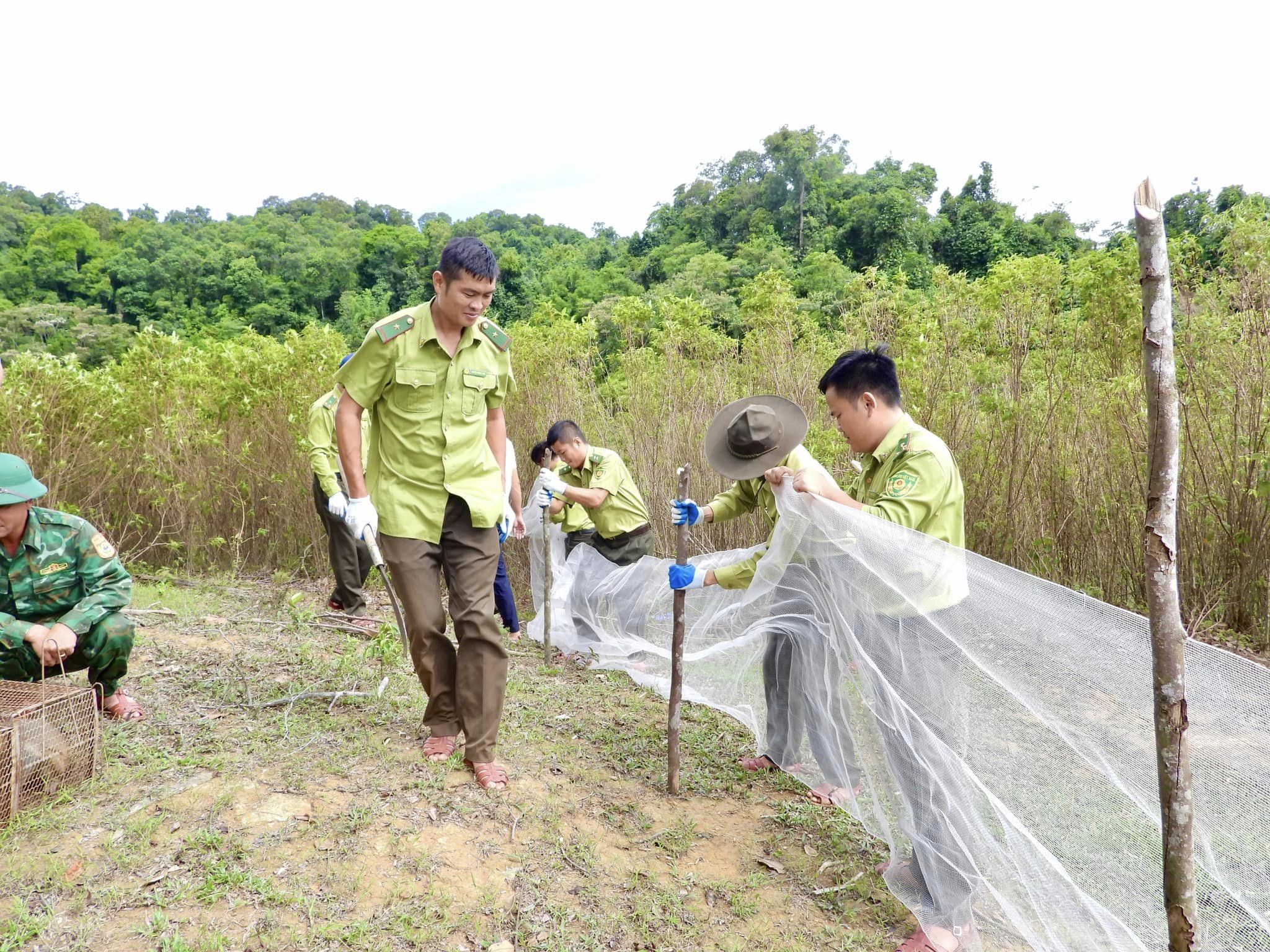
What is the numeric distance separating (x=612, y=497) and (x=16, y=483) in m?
2.83

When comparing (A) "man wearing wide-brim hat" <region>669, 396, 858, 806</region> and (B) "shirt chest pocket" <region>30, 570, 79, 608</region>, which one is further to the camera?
(B) "shirt chest pocket" <region>30, 570, 79, 608</region>

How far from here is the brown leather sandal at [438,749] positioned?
2.82 m

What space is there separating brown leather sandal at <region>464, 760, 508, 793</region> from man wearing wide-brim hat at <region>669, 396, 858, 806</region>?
858 mm

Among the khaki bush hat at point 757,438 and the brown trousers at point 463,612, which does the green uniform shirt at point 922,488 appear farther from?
the brown trousers at point 463,612

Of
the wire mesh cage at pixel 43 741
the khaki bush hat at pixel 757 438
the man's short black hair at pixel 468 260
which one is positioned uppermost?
the man's short black hair at pixel 468 260

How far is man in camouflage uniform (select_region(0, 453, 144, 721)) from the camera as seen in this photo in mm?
2641

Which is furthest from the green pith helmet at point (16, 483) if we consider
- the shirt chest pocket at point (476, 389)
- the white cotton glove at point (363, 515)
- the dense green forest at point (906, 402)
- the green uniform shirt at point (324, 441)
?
the dense green forest at point (906, 402)

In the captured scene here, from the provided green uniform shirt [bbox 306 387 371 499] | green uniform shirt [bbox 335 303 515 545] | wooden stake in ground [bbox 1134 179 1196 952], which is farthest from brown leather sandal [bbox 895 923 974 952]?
green uniform shirt [bbox 306 387 371 499]

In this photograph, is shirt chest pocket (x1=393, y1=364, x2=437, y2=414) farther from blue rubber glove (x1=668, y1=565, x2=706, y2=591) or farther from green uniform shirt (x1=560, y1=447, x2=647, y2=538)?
green uniform shirt (x1=560, y1=447, x2=647, y2=538)

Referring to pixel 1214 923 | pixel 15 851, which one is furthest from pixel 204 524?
pixel 1214 923

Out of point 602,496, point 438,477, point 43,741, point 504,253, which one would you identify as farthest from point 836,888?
point 504,253

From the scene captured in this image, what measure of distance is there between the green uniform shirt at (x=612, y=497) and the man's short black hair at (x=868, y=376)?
2.48 metres

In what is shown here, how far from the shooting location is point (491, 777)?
269 centimetres

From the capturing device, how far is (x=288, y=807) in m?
2.45
